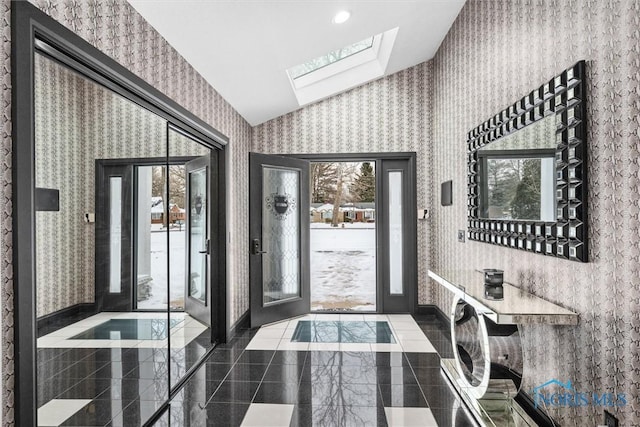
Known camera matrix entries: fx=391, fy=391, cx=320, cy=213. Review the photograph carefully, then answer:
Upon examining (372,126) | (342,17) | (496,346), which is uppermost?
(342,17)

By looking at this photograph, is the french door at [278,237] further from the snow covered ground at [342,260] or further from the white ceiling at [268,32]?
the snow covered ground at [342,260]

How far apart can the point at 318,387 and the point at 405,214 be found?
270cm

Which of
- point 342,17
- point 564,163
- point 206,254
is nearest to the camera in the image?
point 564,163

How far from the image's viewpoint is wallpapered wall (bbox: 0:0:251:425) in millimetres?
1358

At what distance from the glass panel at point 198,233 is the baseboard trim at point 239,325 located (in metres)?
0.60

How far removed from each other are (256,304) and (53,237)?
3.03 metres

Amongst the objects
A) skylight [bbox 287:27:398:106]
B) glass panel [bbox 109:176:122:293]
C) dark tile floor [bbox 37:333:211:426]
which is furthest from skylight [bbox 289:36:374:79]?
dark tile floor [bbox 37:333:211:426]

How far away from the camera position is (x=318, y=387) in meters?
2.87

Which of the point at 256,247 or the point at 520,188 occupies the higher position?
the point at 520,188

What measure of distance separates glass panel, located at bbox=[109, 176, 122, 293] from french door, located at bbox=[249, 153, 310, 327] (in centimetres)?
231

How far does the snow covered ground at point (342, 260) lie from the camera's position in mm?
6535

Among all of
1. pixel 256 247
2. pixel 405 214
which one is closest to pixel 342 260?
pixel 405 214

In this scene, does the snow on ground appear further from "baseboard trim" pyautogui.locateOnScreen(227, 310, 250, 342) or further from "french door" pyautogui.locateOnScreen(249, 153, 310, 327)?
"french door" pyautogui.locateOnScreen(249, 153, 310, 327)

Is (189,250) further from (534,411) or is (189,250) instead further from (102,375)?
(534,411)
